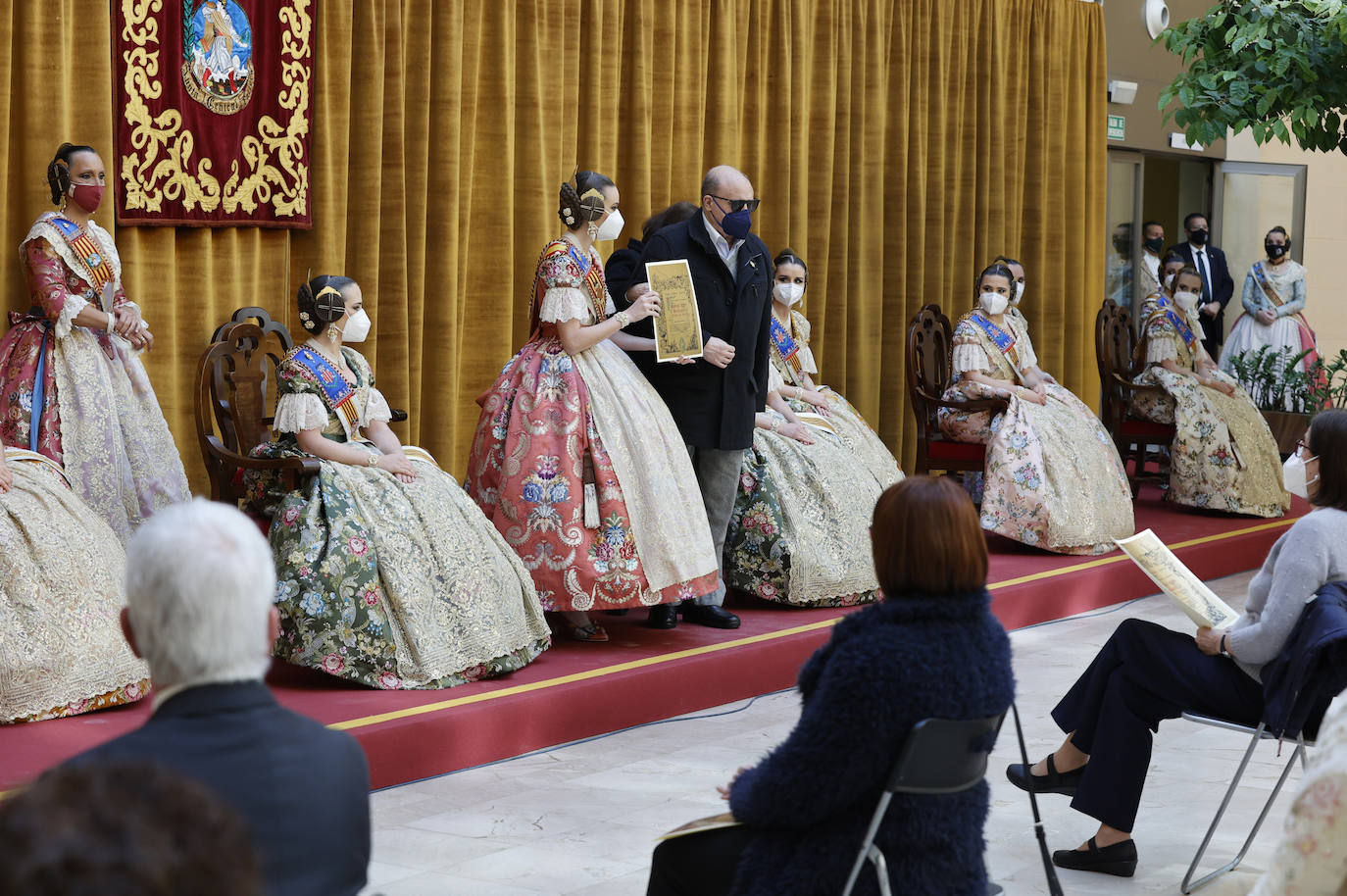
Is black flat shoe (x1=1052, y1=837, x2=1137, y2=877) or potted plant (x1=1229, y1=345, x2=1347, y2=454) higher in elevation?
potted plant (x1=1229, y1=345, x2=1347, y2=454)

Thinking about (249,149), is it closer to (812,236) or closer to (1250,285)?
(812,236)

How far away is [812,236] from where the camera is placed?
7715 mm

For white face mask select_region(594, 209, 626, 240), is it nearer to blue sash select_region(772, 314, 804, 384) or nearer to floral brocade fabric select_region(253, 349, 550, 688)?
floral brocade fabric select_region(253, 349, 550, 688)

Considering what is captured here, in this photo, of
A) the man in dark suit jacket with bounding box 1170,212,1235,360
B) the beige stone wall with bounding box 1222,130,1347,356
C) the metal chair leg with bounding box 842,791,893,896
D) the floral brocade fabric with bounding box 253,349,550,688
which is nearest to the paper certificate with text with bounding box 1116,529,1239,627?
the metal chair leg with bounding box 842,791,893,896

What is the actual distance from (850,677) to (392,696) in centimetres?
203

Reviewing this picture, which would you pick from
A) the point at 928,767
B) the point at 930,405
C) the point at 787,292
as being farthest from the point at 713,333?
the point at 928,767

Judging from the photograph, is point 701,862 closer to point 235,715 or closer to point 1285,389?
point 235,715

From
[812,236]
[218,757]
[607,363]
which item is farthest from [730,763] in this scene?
[812,236]

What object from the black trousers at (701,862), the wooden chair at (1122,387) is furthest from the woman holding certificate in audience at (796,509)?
the black trousers at (701,862)

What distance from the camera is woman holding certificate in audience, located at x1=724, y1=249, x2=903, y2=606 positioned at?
214 inches

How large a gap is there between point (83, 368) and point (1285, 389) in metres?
7.20

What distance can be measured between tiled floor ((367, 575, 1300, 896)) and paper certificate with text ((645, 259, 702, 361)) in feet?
3.56

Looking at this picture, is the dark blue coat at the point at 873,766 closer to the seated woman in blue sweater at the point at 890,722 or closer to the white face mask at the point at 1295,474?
the seated woman in blue sweater at the point at 890,722

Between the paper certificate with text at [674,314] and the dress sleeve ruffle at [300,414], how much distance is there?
1.06 meters
